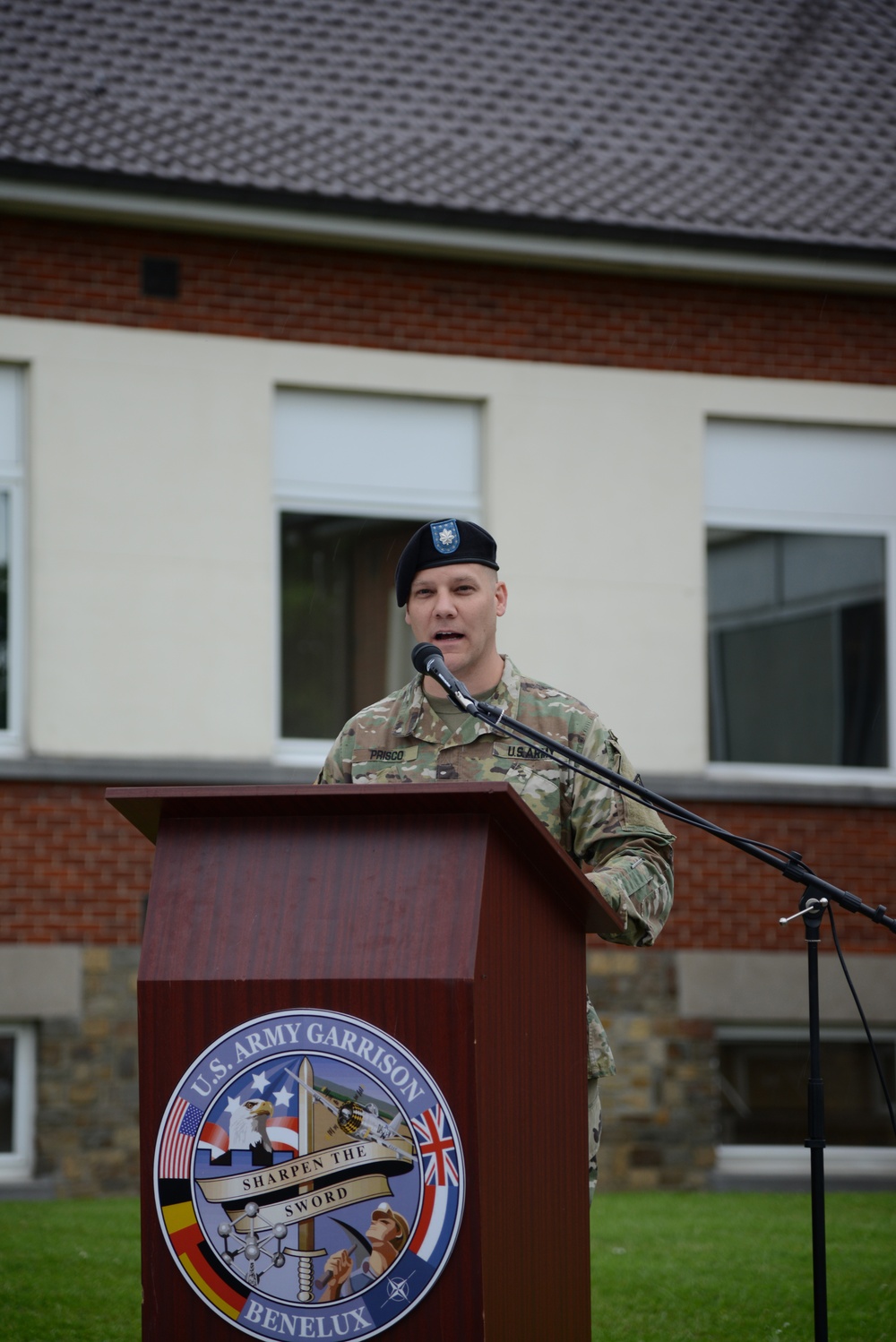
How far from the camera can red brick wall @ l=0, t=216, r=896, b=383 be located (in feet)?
32.9

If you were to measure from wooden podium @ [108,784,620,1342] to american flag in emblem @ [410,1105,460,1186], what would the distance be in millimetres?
26

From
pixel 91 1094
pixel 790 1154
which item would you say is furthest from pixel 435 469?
pixel 790 1154

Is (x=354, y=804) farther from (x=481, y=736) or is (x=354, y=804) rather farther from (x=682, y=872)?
(x=682, y=872)

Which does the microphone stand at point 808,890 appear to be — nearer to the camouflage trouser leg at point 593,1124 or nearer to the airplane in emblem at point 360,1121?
the camouflage trouser leg at point 593,1124

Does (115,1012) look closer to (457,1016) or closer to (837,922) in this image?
(837,922)

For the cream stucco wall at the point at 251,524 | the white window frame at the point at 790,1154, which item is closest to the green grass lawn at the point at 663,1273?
the white window frame at the point at 790,1154

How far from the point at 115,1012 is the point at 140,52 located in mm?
5754

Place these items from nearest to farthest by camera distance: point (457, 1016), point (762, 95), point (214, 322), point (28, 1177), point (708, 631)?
point (457, 1016)
point (28, 1177)
point (214, 322)
point (708, 631)
point (762, 95)

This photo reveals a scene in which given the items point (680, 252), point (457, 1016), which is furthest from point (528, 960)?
point (680, 252)

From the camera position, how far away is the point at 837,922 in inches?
416

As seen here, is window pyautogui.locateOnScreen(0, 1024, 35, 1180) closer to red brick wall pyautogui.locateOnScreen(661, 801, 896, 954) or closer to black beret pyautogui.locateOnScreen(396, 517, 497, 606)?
red brick wall pyautogui.locateOnScreen(661, 801, 896, 954)

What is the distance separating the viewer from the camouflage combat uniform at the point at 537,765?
397 centimetres

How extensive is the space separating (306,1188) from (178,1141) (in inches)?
9.1

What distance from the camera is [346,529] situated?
1051 centimetres
